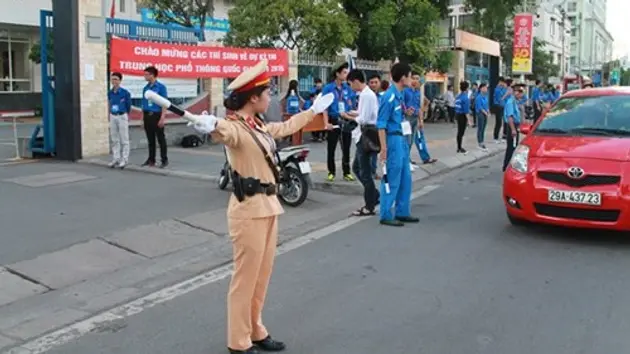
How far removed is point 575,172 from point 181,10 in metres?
23.3

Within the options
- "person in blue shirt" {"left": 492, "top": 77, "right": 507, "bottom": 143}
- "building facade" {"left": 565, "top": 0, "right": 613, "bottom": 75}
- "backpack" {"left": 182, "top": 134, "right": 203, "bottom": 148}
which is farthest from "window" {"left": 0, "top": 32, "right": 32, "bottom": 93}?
"building facade" {"left": 565, "top": 0, "right": 613, "bottom": 75}

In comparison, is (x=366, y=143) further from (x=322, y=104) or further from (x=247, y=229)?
(x=247, y=229)

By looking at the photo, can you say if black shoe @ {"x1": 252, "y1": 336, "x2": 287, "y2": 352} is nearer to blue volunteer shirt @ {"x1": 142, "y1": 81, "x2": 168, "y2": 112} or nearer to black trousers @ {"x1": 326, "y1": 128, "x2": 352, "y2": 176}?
black trousers @ {"x1": 326, "y1": 128, "x2": 352, "y2": 176}

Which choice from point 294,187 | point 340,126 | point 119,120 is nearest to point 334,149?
point 340,126

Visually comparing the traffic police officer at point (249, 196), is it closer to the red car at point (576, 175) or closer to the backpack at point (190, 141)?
the red car at point (576, 175)

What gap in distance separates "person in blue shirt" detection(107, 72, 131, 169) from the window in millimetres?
20805

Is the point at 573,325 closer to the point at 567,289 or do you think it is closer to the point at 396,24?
the point at 567,289

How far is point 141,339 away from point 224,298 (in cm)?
102

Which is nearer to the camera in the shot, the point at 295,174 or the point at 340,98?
the point at 295,174

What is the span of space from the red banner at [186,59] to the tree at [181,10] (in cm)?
982

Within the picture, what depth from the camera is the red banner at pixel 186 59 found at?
13914mm

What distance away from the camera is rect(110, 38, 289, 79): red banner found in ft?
45.6

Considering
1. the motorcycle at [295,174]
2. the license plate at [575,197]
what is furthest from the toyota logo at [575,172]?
the motorcycle at [295,174]

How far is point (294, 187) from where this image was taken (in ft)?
31.1
